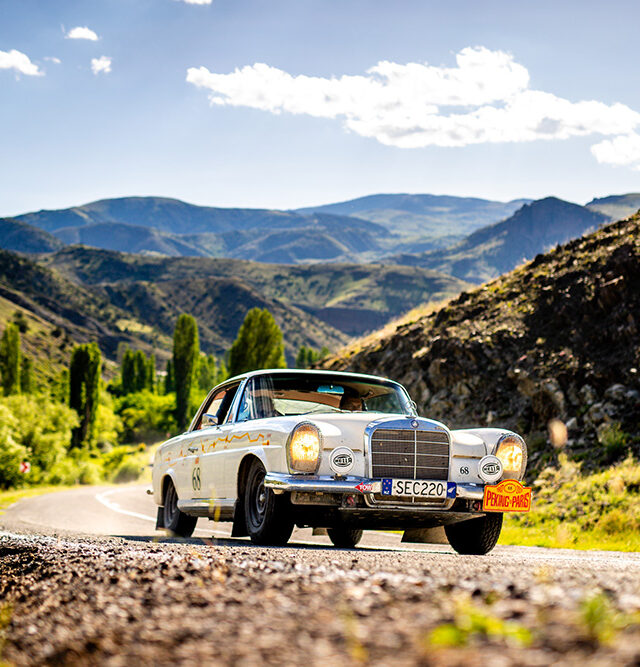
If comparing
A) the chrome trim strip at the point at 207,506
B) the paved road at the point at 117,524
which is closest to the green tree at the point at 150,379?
the paved road at the point at 117,524

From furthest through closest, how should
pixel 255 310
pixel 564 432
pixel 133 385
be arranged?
pixel 133 385 < pixel 255 310 < pixel 564 432

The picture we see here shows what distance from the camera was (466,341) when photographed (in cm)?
2519

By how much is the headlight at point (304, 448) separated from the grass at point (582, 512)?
6.18 metres

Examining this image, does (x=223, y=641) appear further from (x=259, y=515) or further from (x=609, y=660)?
(x=259, y=515)

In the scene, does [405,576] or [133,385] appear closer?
[405,576]

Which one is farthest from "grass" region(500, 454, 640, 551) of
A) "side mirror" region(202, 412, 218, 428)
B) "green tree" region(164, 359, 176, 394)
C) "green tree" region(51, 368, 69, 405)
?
"green tree" region(164, 359, 176, 394)

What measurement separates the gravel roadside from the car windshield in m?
4.72

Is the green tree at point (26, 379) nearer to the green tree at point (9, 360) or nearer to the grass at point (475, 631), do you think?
the green tree at point (9, 360)

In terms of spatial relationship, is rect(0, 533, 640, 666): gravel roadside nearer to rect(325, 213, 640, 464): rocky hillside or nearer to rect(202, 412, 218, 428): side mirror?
rect(202, 412, 218, 428): side mirror

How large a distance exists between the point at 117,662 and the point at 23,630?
1154mm

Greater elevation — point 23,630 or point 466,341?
point 466,341

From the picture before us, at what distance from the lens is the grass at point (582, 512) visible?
13.7m

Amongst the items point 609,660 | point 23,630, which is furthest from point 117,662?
point 609,660

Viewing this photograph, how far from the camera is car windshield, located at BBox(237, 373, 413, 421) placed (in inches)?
379
